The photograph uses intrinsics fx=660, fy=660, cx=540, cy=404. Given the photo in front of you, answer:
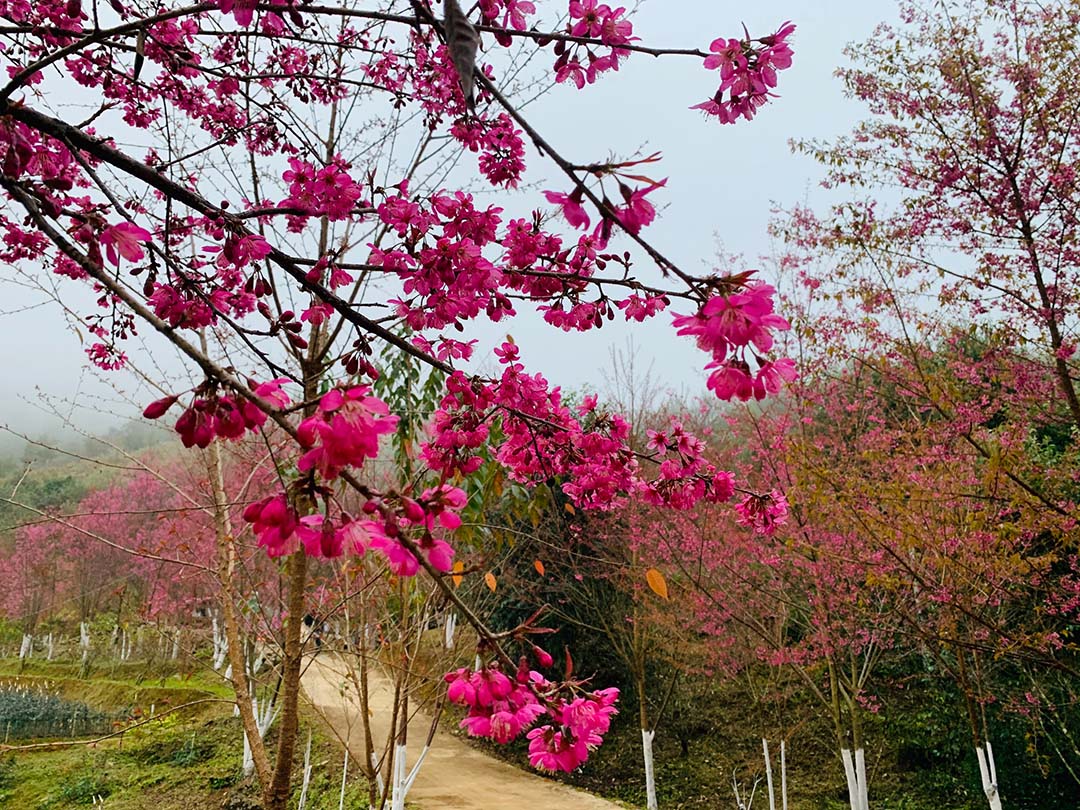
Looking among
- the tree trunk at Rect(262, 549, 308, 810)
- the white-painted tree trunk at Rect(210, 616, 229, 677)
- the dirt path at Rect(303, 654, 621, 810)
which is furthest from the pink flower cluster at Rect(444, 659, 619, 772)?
the white-painted tree trunk at Rect(210, 616, 229, 677)

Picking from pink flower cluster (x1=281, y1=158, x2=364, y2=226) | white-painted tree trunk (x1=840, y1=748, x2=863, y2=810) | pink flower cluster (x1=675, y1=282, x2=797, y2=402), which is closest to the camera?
pink flower cluster (x1=675, y1=282, x2=797, y2=402)

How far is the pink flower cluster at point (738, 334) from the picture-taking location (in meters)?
0.90

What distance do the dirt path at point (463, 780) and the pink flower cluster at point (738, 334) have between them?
17.4ft

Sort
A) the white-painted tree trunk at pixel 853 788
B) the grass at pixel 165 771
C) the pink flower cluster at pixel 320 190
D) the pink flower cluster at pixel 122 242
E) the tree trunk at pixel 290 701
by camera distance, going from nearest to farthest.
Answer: the pink flower cluster at pixel 122 242
the pink flower cluster at pixel 320 190
the tree trunk at pixel 290 701
the white-painted tree trunk at pixel 853 788
the grass at pixel 165 771

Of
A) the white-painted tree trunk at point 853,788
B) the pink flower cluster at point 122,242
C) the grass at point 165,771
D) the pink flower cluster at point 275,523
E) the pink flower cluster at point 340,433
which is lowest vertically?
the grass at point 165,771

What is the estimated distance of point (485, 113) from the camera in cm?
211

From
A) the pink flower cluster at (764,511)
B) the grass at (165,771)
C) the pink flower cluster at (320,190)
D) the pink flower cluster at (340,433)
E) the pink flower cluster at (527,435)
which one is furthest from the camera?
the grass at (165,771)

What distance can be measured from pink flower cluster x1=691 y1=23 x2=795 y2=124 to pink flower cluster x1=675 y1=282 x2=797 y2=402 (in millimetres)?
458

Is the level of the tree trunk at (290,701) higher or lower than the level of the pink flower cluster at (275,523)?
lower

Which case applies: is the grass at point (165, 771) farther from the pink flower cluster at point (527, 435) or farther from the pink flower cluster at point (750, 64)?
the pink flower cluster at point (750, 64)

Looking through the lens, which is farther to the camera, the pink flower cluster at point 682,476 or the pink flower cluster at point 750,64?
the pink flower cluster at point 682,476

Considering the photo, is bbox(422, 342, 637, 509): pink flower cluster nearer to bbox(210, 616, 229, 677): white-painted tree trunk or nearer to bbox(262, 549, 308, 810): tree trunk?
bbox(262, 549, 308, 810): tree trunk

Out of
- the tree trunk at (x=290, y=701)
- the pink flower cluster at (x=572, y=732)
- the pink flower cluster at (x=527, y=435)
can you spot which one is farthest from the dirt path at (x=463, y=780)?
the pink flower cluster at (x=572, y=732)

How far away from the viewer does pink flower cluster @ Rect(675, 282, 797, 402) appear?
895 millimetres
